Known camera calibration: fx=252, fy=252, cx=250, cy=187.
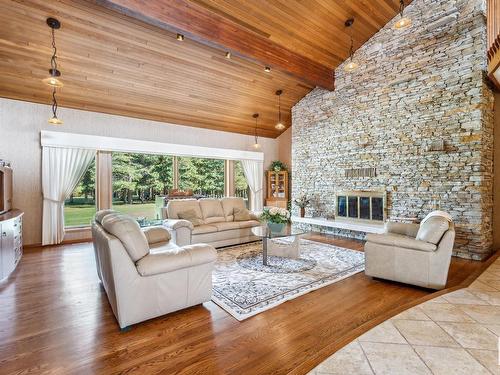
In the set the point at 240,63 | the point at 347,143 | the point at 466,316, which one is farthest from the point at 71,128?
the point at 466,316

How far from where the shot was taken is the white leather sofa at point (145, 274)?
7.09 feet

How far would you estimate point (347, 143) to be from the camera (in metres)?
6.16

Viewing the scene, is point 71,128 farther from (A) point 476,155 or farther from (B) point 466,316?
(A) point 476,155

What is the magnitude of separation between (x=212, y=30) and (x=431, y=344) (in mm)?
4820

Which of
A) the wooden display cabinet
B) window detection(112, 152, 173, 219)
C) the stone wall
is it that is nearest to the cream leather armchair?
the stone wall

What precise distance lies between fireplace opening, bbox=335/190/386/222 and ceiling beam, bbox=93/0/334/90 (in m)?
2.95

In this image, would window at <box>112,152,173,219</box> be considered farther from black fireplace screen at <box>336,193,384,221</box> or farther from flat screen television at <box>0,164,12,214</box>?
black fireplace screen at <box>336,193,384,221</box>

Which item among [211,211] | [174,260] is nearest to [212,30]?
[211,211]

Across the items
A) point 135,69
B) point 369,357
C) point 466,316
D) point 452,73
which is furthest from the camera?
point 135,69

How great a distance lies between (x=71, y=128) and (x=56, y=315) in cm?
442

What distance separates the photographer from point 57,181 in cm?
533

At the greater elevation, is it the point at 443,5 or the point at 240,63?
the point at 443,5

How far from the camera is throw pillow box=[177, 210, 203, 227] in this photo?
4992 millimetres

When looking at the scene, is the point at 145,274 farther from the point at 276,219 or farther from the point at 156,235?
the point at 276,219
